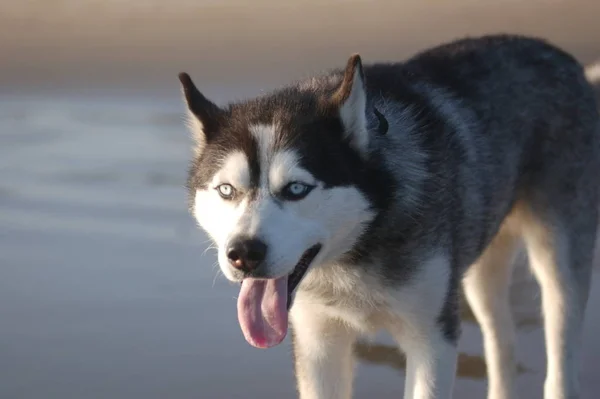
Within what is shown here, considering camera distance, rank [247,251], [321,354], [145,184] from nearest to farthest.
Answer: [247,251] → [321,354] → [145,184]

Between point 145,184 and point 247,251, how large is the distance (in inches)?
194

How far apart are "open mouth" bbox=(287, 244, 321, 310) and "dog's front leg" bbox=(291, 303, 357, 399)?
44 cm

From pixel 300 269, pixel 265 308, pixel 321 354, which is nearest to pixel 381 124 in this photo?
pixel 300 269

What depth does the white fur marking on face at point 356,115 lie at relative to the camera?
3930 mm

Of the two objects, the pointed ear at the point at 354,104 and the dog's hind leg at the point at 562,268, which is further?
the dog's hind leg at the point at 562,268

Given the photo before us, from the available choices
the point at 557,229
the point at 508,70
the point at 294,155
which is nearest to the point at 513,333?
the point at 557,229

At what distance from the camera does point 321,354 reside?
443 centimetres

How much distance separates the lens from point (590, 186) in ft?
17.3

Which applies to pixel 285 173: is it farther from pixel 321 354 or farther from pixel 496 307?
pixel 496 307

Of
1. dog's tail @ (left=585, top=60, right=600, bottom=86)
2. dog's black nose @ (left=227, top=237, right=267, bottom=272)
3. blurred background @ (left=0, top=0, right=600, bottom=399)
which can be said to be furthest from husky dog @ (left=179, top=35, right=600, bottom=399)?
blurred background @ (left=0, top=0, right=600, bottom=399)

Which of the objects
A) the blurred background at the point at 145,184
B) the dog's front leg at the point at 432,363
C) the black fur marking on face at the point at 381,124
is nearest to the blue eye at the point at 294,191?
the black fur marking on face at the point at 381,124

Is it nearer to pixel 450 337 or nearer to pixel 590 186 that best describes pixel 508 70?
pixel 590 186

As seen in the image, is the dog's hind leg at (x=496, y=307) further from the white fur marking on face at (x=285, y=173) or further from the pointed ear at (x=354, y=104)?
the white fur marking on face at (x=285, y=173)

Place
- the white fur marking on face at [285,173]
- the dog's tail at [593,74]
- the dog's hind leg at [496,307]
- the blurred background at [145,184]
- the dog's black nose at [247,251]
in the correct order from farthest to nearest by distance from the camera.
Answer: the dog's tail at [593,74] → the blurred background at [145,184] → the dog's hind leg at [496,307] → the white fur marking on face at [285,173] → the dog's black nose at [247,251]
